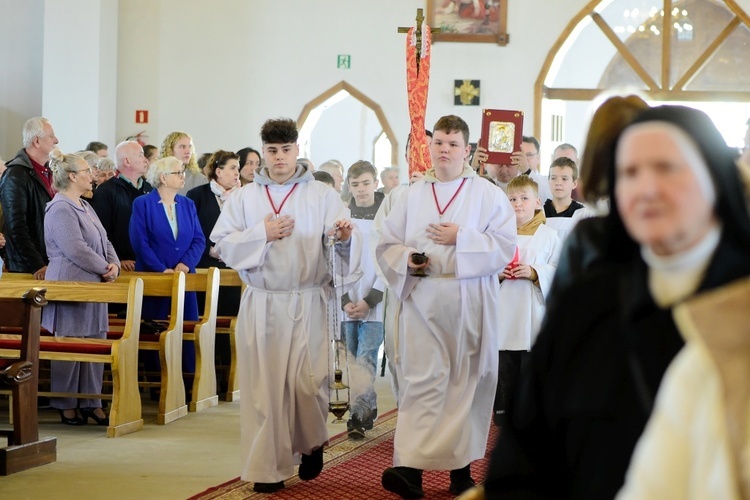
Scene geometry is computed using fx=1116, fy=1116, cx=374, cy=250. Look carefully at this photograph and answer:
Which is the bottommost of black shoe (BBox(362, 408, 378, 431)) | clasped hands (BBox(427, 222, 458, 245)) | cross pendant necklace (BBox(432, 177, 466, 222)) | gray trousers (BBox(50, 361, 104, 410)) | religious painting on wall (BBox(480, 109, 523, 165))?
black shoe (BBox(362, 408, 378, 431))

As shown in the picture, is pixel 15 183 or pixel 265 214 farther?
pixel 15 183

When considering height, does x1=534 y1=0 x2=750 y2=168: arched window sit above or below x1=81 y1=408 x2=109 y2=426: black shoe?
above

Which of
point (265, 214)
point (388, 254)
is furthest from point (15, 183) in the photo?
point (388, 254)

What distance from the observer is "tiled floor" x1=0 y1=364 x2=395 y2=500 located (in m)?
5.75

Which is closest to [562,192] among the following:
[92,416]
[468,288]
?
[468,288]

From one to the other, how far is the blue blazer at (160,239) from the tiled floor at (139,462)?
1.21 m

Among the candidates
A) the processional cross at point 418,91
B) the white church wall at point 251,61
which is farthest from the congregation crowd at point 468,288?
the white church wall at point 251,61

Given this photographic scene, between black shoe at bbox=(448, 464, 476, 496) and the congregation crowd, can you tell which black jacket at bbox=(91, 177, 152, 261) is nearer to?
the congregation crowd

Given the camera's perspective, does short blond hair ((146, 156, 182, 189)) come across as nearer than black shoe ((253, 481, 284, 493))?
No

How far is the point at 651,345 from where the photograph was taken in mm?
1846

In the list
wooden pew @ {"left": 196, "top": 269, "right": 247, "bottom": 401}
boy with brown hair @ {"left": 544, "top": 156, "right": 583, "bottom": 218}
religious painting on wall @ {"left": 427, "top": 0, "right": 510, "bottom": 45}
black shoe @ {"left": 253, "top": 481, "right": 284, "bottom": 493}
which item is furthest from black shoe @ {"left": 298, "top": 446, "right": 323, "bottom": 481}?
religious painting on wall @ {"left": 427, "top": 0, "right": 510, "bottom": 45}

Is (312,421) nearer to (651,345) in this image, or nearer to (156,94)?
(651,345)

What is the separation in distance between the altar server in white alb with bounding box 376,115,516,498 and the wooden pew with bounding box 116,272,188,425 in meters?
2.37

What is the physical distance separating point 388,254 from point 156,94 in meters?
11.0
